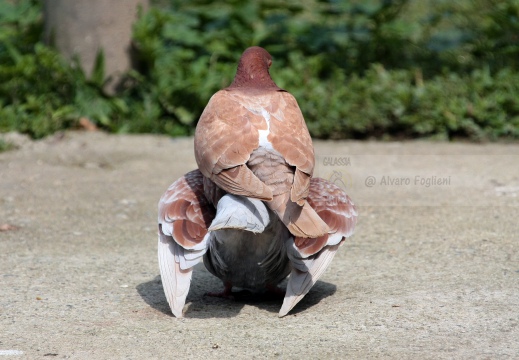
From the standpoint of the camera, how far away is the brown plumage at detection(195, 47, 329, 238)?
11.7 feet

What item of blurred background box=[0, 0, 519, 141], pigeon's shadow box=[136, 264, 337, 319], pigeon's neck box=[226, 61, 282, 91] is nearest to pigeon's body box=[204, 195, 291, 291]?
pigeon's shadow box=[136, 264, 337, 319]

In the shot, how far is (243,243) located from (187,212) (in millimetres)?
308

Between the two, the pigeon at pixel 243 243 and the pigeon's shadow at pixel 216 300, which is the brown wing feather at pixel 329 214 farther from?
the pigeon's shadow at pixel 216 300

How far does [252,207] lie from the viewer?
3557 mm

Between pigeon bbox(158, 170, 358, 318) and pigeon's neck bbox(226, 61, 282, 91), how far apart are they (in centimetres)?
54

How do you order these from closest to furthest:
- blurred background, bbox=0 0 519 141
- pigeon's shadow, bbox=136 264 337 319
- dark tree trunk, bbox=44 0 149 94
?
pigeon's shadow, bbox=136 264 337 319, blurred background, bbox=0 0 519 141, dark tree trunk, bbox=44 0 149 94

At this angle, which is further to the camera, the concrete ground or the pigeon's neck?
the pigeon's neck

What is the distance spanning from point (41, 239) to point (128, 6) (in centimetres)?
403

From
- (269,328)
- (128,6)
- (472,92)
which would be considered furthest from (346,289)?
(128,6)

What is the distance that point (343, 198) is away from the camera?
4.07m

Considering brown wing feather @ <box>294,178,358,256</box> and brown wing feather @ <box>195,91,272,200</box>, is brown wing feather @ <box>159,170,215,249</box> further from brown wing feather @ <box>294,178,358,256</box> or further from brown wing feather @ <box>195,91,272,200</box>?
brown wing feather @ <box>294,178,358,256</box>

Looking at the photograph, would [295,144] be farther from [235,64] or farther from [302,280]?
[235,64]

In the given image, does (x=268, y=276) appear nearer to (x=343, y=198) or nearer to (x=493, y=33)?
(x=343, y=198)

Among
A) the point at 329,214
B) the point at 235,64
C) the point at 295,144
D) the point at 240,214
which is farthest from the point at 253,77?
the point at 235,64
